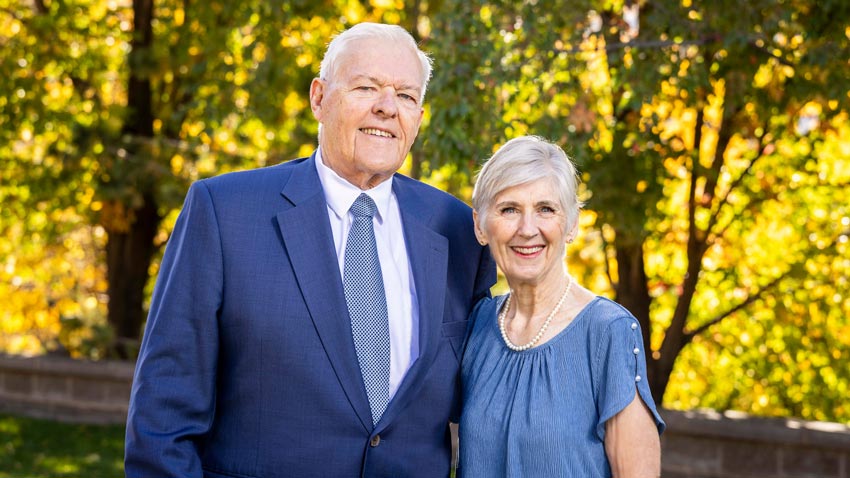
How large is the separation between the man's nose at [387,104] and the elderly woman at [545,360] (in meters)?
0.34

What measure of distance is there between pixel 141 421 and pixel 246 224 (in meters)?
0.57

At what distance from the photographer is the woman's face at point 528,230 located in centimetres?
301

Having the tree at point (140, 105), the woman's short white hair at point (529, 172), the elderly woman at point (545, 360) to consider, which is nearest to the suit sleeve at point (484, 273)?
the elderly woman at point (545, 360)

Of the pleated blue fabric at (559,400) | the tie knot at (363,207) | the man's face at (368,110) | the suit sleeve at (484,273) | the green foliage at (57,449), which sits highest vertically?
the man's face at (368,110)

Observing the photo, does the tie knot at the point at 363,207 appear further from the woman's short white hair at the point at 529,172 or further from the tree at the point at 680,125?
the tree at the point at 680,125

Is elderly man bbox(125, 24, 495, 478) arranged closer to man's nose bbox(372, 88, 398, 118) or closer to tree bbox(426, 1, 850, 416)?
man's nose bbox(372, 88, 398, 118)

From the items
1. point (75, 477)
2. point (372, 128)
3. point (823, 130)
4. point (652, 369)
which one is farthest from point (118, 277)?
point (372, 128)

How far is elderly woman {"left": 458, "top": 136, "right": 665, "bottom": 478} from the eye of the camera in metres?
2.85

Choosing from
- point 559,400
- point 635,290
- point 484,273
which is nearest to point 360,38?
point 484,273

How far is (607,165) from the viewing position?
7.86 meters

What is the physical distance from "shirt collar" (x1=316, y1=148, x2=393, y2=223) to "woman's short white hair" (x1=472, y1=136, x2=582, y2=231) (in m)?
0.29

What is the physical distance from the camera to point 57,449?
331 inches

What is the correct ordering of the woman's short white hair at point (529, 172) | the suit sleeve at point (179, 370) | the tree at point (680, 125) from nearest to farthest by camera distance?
1. the suit sleeve at point (179, 370)
2. the woman's short white hair at point (529, 172)
3. the tree at point (680, 125)

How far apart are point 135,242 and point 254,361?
928 cm
